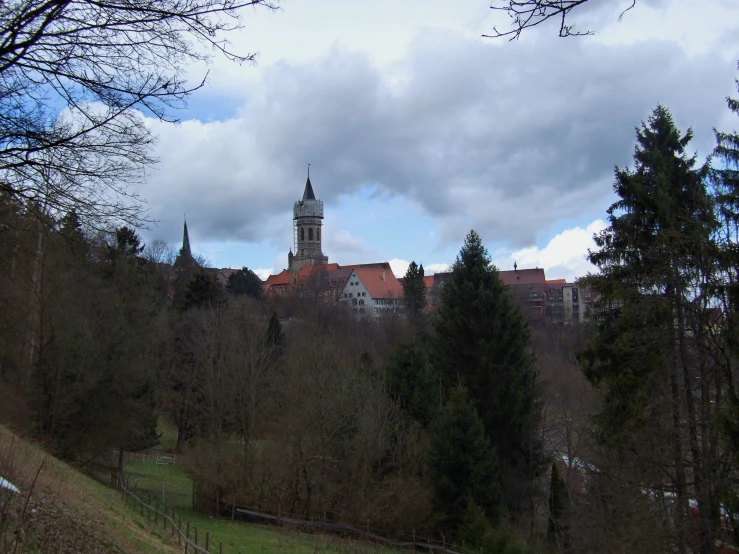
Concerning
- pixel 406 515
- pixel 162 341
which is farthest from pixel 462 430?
pixel 162 341

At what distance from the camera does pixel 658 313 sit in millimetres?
15312

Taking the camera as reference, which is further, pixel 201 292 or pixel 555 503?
pixel 201 292

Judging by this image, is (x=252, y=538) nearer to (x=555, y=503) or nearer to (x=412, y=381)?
(x=412, y=381)

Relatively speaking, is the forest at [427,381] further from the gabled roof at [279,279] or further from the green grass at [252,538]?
the gabled roof at [279,279]

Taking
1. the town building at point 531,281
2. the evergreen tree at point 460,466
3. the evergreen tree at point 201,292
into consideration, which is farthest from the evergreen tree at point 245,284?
the evergreen tree at point 460,466

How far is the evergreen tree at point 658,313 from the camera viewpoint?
46.2ft

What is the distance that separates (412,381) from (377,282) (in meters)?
79.1

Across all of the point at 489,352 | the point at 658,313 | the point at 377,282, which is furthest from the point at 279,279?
the point at 658,313

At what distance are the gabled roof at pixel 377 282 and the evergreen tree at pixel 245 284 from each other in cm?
2671

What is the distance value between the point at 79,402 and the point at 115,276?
791 cm

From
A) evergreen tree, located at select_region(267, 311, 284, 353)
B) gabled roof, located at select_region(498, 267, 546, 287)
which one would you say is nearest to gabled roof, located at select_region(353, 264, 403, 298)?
gabled roof, located at select_region(498, 267, 546, 287)

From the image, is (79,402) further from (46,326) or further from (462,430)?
(462,430)

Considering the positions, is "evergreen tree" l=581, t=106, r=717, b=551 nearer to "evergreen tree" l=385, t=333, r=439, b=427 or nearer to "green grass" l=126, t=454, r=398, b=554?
"green grass" l=126, t=454, r=398, b=554

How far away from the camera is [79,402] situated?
26.7 metres
